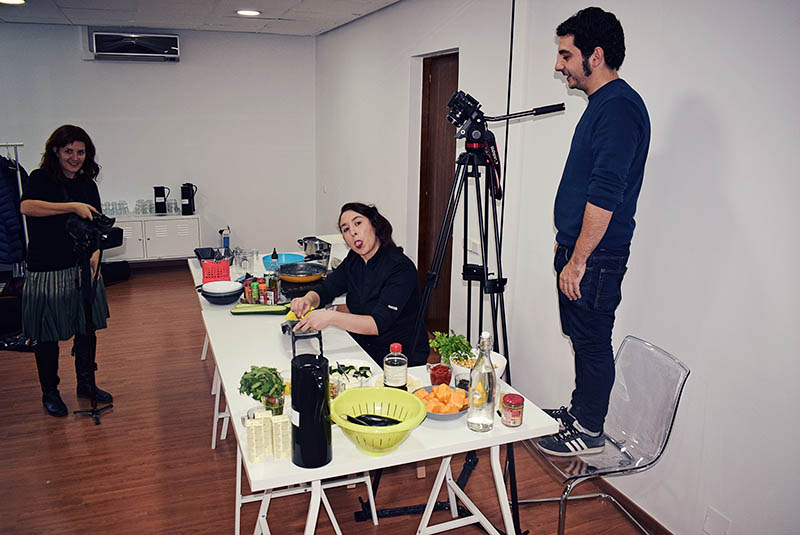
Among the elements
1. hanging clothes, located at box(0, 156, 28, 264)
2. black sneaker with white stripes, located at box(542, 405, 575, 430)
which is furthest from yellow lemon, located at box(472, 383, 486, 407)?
hanging clothes, located at box(0, 156, 28, 264)

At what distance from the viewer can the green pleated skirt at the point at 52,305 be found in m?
3.38

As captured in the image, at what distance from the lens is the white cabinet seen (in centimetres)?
655

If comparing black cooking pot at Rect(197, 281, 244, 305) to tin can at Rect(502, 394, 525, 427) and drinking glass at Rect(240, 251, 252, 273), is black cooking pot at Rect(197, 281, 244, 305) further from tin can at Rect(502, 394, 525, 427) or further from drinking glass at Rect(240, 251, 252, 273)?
tin can at Rect(502, 394, 525, 427)

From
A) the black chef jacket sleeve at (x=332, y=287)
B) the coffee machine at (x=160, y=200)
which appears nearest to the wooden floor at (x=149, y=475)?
the black chef jacket sleeve at (x=332, y=287)

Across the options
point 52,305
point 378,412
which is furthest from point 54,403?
point 378,412

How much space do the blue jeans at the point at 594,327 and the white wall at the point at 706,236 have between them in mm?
324

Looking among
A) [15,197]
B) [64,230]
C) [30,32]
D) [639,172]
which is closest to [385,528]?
[639,172]

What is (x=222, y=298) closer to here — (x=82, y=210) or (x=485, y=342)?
(x=82, y=210)

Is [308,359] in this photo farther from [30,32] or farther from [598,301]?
[30,32]

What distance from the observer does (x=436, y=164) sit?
15.4 ft

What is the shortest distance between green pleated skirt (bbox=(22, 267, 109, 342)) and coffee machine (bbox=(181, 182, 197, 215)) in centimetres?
343

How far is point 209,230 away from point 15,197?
2354 mm

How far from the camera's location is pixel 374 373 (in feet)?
7.24

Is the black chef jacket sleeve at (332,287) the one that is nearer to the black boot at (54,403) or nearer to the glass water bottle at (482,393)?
the glass water bottle at (482,393)
